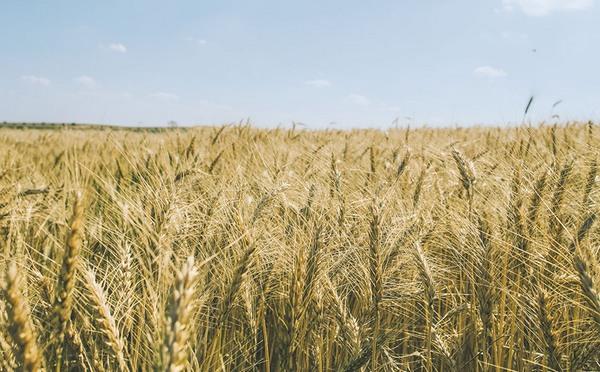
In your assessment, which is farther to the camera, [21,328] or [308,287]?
[308,287]

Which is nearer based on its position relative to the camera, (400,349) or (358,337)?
(358,337)

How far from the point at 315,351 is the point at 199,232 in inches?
21.1

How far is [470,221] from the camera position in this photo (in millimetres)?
1434

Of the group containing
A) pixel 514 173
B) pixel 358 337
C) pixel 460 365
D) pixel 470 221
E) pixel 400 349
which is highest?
pixel 514 173

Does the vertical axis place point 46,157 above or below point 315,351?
above

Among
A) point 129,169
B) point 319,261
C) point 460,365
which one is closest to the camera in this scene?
point 319,261

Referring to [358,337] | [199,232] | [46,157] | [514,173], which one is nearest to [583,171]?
[514,173]

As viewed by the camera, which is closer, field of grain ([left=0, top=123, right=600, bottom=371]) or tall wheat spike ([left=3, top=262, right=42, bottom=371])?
tall wheat spike ([left=3, top=262, right=42, bottom=371])

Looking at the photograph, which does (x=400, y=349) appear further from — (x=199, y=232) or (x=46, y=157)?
(x=46, y=157)

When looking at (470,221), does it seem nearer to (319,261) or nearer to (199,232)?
(319,261)

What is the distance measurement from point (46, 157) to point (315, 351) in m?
3.29

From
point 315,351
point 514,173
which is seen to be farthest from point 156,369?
point 514,173

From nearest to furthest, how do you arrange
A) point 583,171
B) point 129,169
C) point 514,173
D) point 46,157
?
1. point 514,173
2. point 583,171
3. point 129,169
4. point 46,157

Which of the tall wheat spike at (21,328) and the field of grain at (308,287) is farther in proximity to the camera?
the field of grain at (308,287)
